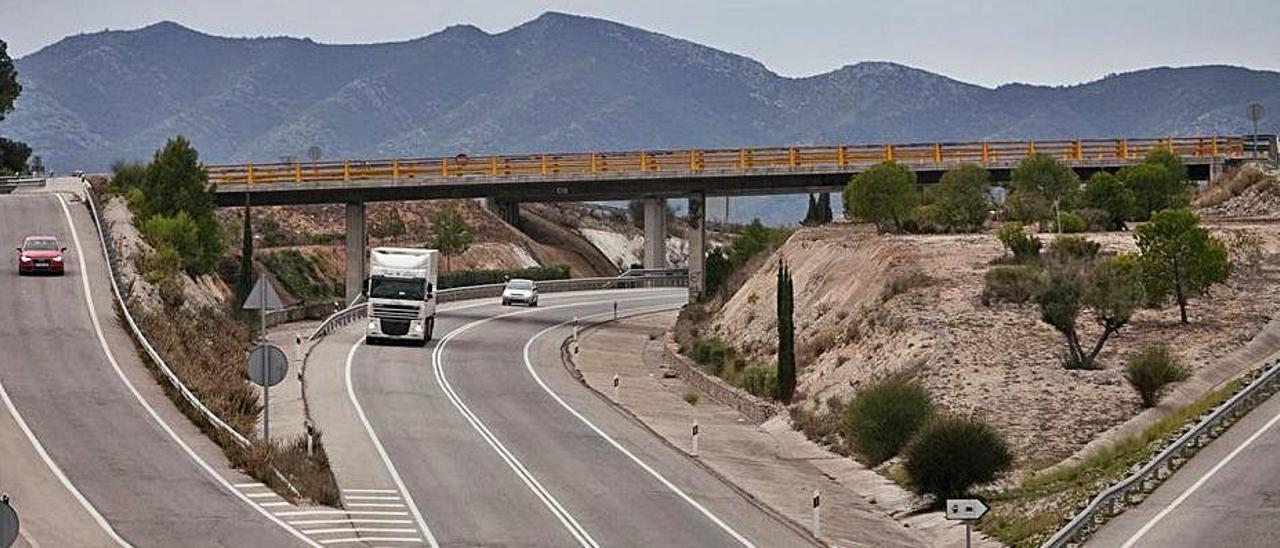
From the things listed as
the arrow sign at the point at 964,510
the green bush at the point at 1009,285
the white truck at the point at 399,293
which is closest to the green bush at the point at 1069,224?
the green bush at the point at 1009,285

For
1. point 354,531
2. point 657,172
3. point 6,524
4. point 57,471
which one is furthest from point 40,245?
point 6,524

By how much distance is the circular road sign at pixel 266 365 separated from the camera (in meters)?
35.4

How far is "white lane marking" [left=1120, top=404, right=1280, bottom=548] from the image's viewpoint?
29.6 meters

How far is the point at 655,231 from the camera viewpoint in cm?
10025

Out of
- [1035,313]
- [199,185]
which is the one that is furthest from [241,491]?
[199,185]

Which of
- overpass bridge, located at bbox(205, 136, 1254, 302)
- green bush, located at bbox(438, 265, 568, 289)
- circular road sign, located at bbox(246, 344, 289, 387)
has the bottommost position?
green bush, located at bbox(438, 265, 568, 289)

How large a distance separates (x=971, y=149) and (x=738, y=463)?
1797 inches

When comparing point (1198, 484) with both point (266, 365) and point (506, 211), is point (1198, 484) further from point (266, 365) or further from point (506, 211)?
point (506, 211)

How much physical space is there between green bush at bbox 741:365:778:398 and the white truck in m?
11.6

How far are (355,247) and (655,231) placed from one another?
55.2 feet

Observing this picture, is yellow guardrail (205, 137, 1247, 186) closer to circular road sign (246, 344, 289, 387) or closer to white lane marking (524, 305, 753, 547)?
white lane marking (524, 305, 753, 547)

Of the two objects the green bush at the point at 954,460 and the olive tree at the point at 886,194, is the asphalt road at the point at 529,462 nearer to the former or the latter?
the green bush at the point at 954,460

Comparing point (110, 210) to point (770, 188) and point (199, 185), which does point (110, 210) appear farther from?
point (770, 188)

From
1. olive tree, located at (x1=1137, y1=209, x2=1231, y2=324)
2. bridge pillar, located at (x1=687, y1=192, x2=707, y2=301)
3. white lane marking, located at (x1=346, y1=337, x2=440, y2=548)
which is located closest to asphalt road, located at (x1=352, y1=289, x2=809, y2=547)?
white lane marking, located at (x1=346, y1=337, x2=440, y2=548)
